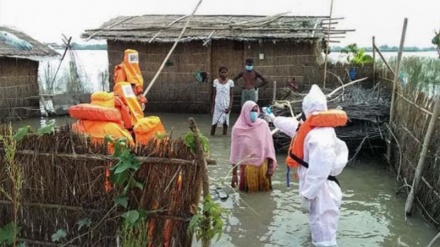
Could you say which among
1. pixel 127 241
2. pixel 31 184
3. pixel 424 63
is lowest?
pixel 127 241

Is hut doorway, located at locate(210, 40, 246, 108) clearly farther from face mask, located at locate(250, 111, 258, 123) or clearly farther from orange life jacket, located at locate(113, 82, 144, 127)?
orange life jacket, located at locate(113, 82, 144, 127)

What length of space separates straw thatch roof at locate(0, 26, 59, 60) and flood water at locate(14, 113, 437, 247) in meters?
8.11

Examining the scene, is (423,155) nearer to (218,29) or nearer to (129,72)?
(129,72)

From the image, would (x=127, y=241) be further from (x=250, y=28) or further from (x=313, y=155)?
(x=250, y=28)

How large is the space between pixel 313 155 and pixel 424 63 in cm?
872

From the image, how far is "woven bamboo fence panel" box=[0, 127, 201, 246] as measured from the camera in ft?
11.9

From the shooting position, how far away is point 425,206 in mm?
5758

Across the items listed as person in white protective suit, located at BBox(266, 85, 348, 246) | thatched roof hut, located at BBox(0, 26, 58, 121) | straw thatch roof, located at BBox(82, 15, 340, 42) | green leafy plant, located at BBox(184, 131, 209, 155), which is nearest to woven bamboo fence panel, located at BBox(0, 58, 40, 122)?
thatched roof hut, located at BBox(0, 26, 58, 121)

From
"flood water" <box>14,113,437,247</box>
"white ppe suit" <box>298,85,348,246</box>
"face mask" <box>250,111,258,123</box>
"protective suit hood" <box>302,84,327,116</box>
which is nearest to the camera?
"white ppe suit" <box>298,85,348,246</box>


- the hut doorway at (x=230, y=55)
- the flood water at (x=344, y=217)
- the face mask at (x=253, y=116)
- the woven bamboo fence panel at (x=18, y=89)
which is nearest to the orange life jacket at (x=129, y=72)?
the flood water at (x=344, y=217)

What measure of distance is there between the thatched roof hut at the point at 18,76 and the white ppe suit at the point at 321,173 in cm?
1071

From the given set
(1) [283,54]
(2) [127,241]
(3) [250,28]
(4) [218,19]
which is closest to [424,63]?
(1) [283,54]

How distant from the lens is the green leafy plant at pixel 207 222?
3477 millimetres

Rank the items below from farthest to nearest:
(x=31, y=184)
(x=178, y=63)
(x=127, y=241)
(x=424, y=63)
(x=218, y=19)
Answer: (x=218, y=19), (x=178, y=63), (x=424, y=63), (x=31, y=184), (x=127, y=241)
